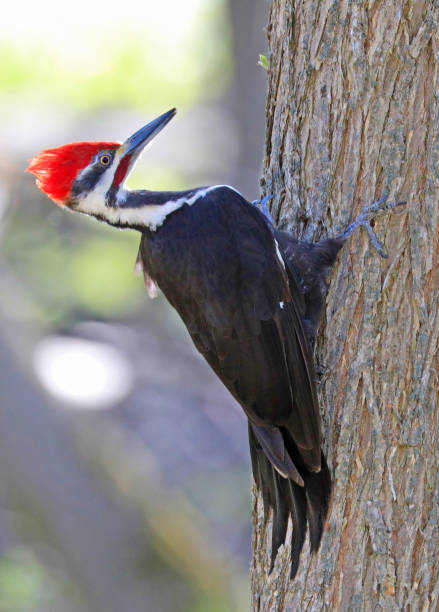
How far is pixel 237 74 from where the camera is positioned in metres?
7.54

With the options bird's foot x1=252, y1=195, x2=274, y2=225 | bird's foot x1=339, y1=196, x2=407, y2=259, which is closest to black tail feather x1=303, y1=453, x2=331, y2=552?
bird's foot x1=339, y1=196, x2=407, y2=259

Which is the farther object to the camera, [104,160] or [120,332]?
[120,332]

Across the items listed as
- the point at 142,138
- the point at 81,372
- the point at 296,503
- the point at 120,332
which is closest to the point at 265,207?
the point at 142,138

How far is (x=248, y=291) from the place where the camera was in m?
2.42

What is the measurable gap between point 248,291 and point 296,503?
611 millimetres

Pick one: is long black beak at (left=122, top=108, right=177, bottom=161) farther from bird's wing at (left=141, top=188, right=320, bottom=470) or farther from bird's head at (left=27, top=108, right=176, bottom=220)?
bird's wing at (left=141, top=188, right=320, bottom=470)

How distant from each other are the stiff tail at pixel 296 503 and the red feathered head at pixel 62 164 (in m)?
0.96

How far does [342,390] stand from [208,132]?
5.63 m

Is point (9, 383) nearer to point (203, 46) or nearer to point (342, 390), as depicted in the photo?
point (342, 390)

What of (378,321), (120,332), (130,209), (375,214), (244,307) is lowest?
(378,321)

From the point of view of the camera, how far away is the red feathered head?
8.45ft

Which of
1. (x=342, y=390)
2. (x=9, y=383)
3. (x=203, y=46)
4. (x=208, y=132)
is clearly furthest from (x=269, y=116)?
(x=203, y=46)

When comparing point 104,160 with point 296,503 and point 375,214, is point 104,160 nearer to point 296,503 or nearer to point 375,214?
point 375,214

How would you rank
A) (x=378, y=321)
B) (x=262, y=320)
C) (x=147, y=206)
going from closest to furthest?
(x=378, y=321) → (x=262, y=320) → (x=147, y=206)
